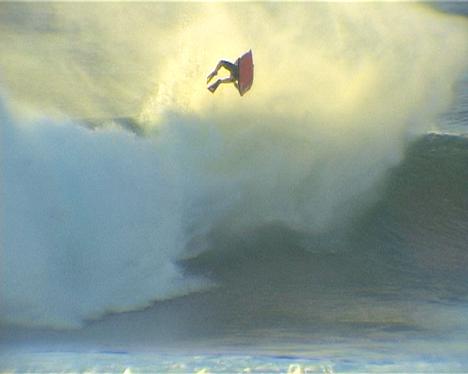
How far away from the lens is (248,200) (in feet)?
33.4

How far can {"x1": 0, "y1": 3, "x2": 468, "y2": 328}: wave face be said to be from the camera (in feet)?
28.3

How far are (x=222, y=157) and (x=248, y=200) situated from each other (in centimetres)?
64

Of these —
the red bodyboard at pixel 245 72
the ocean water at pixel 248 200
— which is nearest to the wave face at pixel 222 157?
the ocean water at pixel 248 200

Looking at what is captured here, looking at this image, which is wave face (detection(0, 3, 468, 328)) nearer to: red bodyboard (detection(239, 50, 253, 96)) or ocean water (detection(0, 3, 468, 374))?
ocean water (detection(0, 3, 468, 374))

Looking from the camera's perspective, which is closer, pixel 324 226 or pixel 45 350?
pixel 45 350

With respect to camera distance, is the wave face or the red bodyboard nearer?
the wave face

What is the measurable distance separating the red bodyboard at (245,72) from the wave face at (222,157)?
90cm

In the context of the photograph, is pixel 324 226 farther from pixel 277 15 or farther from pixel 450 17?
pixel 450 17

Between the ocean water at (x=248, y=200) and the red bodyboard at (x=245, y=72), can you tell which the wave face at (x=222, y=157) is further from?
the red bodyboard at (x=245, y=72)

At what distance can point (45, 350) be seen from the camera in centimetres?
715

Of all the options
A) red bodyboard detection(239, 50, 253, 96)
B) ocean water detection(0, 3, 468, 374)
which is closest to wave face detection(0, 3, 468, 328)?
ocean water detection(0, 3, 468, 374)

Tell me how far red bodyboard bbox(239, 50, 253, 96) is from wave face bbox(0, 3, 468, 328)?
0.90 meters

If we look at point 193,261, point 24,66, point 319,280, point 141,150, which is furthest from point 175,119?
point 24,66

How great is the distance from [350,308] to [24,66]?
8.29 metres
